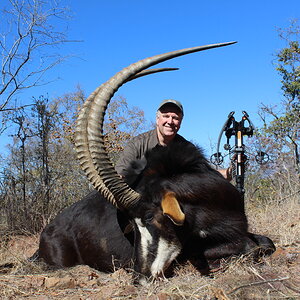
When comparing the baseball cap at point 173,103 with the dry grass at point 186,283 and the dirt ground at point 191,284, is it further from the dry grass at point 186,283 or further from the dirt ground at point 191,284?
the dirt ground at point 191,284

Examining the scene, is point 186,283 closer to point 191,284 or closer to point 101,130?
point 191,284

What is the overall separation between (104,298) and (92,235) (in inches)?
63.3

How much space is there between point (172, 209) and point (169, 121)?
232 cm

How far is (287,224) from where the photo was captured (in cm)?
562

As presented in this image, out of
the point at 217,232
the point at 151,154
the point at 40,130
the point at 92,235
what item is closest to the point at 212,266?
the point at 217,232

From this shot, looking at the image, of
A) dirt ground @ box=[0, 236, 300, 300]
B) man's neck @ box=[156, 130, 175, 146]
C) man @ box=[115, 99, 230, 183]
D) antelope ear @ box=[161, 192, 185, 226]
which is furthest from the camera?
man's neck @ box=[156, 130, 175, 146]

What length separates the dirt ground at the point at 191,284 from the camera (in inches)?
100

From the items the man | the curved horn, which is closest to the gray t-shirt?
the man

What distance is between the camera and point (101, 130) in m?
3.54

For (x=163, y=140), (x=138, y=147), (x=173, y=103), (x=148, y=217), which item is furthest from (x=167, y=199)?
(x=173, y=103)

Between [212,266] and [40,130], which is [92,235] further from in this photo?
[40,130]

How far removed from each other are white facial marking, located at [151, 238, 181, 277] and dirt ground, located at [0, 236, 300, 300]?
0.12m

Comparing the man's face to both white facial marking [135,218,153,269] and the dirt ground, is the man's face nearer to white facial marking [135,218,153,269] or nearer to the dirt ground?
white facial marking [135,218,153,269]

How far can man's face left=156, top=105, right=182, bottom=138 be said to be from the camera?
17.3 ft
